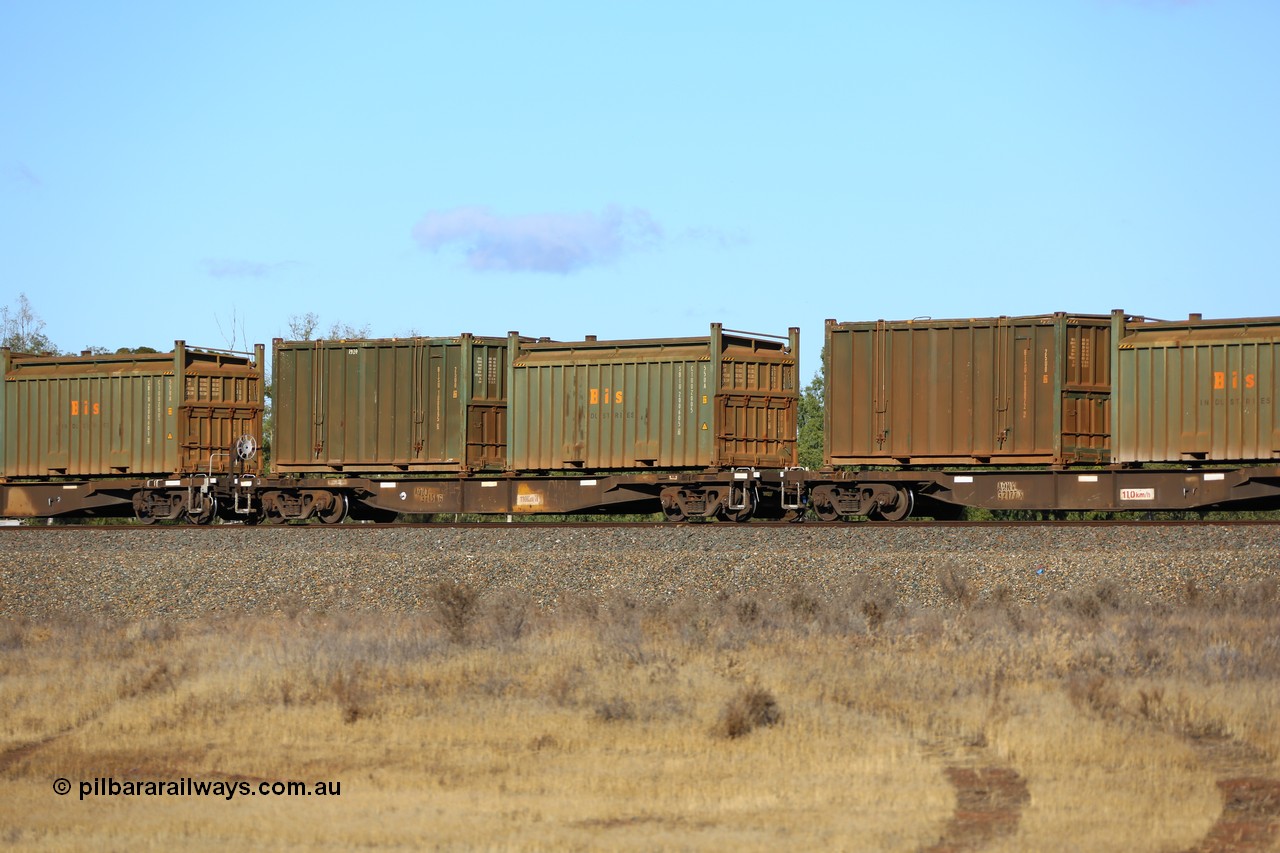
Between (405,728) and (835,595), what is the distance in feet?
22.0

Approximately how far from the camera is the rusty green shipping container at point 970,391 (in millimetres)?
22545

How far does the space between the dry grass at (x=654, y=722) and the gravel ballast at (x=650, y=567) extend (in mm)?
980

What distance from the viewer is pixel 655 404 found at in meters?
24.3

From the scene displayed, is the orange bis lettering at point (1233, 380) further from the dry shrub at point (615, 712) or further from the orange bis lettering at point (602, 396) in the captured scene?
the dry shrub at point (615, 712)

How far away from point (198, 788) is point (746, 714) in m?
3.74

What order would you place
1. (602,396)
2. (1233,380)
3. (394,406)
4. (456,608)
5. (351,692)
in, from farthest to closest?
(394,406)
(602,396)
(1233,380)
(456,608)
(351,692)

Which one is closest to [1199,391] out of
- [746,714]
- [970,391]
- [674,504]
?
[970,391]

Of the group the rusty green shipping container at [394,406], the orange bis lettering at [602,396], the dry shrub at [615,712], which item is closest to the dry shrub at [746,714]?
the dry shrub at [615,712]

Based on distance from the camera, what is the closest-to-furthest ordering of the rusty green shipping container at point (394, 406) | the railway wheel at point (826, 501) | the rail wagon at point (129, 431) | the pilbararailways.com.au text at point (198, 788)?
the pilbararailways.com.au text at point (198, 788), the railway wheel at point (826, 501), the rusty green shipping container at point (394, 406), the rail wagon at point (129, 431)

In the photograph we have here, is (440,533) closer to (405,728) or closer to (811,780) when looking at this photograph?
(405,728)

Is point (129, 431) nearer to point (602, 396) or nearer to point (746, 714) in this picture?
point (602, 396)

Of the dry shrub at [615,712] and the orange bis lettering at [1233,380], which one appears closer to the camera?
the dry shrub at [615,712]

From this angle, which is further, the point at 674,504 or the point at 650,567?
the point at 674,504

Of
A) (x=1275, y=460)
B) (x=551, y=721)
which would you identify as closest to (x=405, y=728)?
(x=551, y=721)
